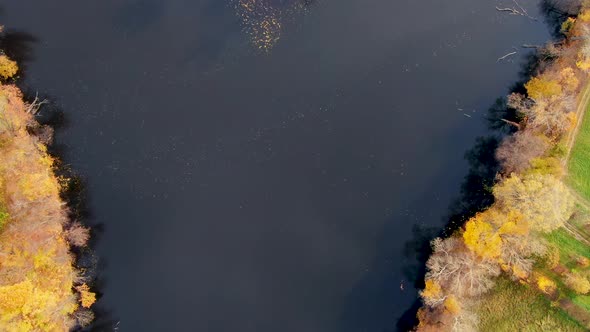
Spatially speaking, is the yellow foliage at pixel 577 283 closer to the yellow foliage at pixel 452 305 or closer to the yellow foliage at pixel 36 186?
the yellow foliage at pixel 452 305

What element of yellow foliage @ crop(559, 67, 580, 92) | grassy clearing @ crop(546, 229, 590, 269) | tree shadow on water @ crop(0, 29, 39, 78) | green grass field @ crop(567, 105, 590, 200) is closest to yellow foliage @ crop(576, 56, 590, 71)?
yellow foliage @ crop(559, 67, 580, 92)

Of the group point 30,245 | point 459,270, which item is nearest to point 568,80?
point 459,270

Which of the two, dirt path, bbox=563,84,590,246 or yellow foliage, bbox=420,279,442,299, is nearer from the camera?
yellow foliage, bbox=420,279,442,299

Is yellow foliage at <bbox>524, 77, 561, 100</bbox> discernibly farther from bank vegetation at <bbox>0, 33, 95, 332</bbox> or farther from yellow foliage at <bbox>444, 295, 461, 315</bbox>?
bank vegetation at <bbox>0, 33, 95, 332</bbox>

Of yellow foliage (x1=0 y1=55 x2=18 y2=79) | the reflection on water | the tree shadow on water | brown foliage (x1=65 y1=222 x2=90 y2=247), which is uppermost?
the tree shadow on water

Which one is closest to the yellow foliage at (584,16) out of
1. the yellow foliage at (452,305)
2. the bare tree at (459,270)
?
the bare tree at (459,270)

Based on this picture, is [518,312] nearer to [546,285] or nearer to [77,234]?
[546,285]

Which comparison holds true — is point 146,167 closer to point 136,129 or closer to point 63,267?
point 136,129

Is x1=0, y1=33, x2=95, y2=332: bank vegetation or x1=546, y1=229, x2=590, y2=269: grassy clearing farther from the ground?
x1=0, y1=33, x2=95, y2=332: bank vegetation
